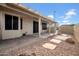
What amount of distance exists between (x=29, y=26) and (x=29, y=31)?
0.56m

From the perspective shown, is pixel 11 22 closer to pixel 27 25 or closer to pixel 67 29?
pixel 27 25

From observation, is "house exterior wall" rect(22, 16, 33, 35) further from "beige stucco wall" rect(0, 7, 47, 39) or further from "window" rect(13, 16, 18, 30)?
"window" rect(13, 16, 18, 30)

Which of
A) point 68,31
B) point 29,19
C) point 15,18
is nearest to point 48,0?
point 15,18

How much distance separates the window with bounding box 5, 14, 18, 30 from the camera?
945 centimetres

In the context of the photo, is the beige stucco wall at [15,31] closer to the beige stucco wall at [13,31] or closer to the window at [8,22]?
the beige stucco wall at [13,31]

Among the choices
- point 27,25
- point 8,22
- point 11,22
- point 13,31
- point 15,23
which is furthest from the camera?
point 27,25

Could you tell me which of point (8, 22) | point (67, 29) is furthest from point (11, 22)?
point (67, 29)

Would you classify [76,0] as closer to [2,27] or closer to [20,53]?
[20,53]

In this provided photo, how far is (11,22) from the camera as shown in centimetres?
995

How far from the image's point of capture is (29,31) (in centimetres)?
1435

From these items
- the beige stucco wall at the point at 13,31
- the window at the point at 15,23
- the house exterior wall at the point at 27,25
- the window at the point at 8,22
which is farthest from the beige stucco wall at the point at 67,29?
the window at the point at 8,22

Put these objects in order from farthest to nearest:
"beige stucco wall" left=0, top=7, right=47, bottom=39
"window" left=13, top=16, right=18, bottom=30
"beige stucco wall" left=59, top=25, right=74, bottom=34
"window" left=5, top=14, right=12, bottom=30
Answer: "beige stucco wall" left=59, top=25, right=74, bottom=34
"window" left=13, top=16, right=18, bottom=30
"window" left=5, top=14, right=12, bottom=30
"beige stucco wall" left=0, top=7, right=47, bottom=39

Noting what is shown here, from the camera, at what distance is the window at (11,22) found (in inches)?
372

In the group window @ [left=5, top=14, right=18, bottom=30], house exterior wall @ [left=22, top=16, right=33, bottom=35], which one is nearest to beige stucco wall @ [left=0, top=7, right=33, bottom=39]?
house exterior wall @ [left=22, top=16, right=33, bottom=35]
